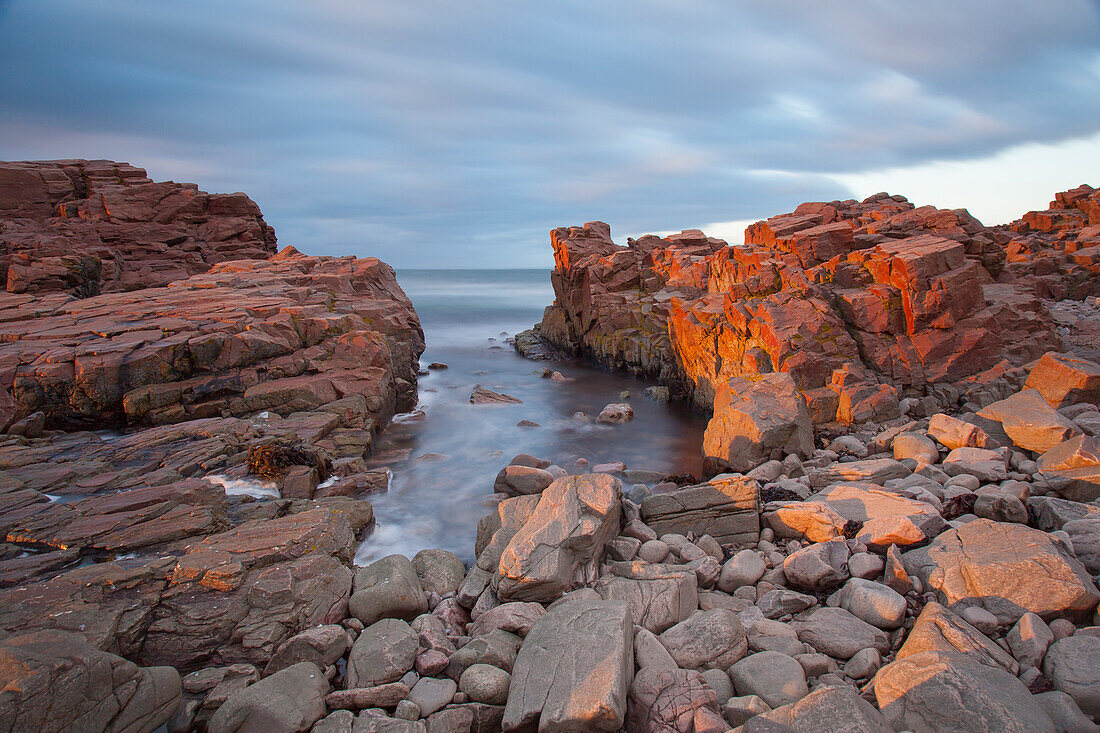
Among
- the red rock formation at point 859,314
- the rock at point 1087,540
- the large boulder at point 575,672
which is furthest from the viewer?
the red rock formation at point 859,314

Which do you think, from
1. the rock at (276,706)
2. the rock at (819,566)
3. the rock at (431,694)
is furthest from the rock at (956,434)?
the rock at (276,706)

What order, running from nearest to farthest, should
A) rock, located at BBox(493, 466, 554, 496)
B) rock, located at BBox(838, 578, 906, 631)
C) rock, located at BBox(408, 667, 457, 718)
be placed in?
rock, located at BBox(408, 667, 457, 718), rock, located at BBox(838, 578, 906, 631), rock, located at BBox(493, 466, 554, 496)

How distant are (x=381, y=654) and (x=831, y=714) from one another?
4.21m

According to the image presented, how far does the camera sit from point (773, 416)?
11.2m

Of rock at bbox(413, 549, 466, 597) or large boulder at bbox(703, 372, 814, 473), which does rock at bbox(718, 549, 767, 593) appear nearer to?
rock at bbox(413, 549, 466, 597)

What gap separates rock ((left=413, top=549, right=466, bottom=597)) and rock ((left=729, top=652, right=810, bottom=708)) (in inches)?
154

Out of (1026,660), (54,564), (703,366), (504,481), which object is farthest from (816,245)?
(54,564)

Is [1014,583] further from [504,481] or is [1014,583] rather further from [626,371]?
[626,371]

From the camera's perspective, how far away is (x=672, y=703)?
447 cm

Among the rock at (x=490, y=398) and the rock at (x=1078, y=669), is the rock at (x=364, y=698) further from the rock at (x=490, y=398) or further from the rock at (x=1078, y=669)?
the rock at (x=490, y=398)

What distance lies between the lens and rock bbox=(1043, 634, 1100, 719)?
410 centimetres

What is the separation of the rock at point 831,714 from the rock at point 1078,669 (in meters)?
1.64

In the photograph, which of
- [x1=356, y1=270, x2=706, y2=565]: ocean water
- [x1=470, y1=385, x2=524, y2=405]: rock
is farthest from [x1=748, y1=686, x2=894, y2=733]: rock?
[x1=470, y1=385, x2=524, y2=405]: rock

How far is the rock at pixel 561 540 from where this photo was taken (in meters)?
6.25
